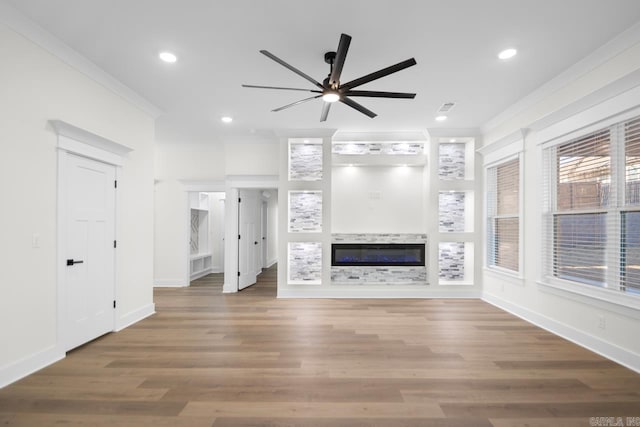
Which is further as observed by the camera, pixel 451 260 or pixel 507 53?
pixel 451 260

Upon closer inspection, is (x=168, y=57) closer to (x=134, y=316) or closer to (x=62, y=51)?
(x=62, y=51)

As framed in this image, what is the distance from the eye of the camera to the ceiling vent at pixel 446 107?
4.19m

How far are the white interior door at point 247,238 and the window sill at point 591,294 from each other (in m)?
4.83

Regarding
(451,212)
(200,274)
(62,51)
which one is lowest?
(200,274)

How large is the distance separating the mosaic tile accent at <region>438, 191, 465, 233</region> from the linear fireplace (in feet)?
2.01

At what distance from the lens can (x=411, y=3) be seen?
2279 millimetres

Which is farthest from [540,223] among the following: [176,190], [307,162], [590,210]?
[176,190]

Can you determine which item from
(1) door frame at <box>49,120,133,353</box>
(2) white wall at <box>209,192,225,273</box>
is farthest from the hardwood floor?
(2) white wall at <box>209,192,225,273</box>

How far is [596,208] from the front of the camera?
10.0 feet

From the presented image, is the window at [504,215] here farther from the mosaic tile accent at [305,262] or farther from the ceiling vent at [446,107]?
the mosaic tile accent at [305,262]

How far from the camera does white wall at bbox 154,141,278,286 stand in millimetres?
6262

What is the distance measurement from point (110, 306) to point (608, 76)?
5.76 m

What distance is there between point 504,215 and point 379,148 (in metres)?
2.36

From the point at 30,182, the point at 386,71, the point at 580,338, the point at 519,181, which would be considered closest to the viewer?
the point at 386,71
